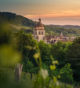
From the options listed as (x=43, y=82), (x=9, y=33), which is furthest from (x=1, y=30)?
(x=43, y=82)

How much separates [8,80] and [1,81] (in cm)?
1

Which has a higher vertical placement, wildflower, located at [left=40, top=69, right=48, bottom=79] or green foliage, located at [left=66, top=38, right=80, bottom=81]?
wildflower, located at [left=40, top=69, right=48, bottom=79]

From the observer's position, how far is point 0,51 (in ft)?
1.11

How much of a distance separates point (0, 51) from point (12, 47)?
2cm

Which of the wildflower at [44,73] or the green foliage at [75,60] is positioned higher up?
the wildflower at [44,73]

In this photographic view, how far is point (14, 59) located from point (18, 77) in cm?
6

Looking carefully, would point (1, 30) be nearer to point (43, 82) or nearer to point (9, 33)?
point (9, 33)

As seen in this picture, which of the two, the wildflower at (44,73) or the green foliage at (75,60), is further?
the green foliage at (75,60)

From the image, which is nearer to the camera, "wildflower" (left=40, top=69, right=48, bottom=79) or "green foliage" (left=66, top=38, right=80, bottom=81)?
"wildflower" (left=40, top=69, right=48, bottom=79)

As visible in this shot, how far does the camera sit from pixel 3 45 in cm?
34

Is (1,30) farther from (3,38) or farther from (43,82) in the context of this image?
(43,82)

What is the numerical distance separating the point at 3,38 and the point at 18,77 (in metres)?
0.09

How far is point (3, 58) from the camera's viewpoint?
341 mm

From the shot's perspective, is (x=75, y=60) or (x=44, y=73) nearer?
(x=44, y=73)
